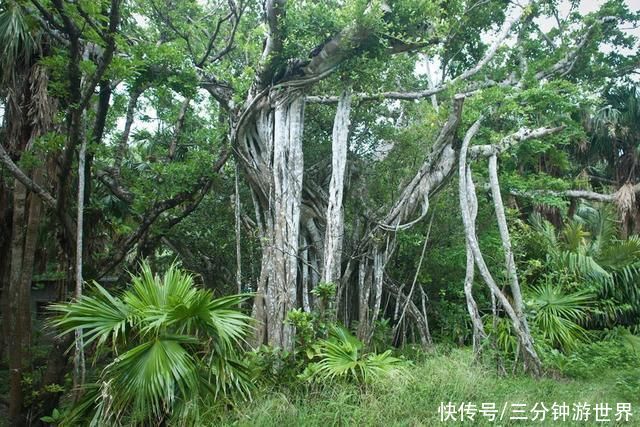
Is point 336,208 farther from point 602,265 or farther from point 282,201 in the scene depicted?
point 602,265

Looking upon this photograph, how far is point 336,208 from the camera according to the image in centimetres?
555

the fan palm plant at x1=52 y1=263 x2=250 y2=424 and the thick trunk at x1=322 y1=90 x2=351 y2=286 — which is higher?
the thick trunk at x1=322 y1=90 x2=351 y2=286

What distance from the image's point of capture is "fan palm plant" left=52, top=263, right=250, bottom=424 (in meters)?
3.54

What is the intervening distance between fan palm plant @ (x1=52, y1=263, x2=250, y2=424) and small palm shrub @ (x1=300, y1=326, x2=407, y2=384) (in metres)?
0.72

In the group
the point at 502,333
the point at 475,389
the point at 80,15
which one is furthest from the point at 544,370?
the point at 80,15

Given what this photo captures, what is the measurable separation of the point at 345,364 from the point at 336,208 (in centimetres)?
176

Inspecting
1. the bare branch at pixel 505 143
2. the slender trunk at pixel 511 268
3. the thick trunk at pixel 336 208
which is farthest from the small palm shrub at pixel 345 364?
the bare branch at pixel 505 143

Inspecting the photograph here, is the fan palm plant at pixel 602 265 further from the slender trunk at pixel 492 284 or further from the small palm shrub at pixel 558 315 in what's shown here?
the slender trunk at pixel 492 284

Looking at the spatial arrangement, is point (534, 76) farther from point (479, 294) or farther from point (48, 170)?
point (48, 170)

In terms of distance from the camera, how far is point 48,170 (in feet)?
18.6

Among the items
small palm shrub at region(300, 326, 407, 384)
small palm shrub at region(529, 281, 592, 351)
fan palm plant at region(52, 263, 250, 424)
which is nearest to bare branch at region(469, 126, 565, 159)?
small palm shrub at region(529, 281, 592, 351)

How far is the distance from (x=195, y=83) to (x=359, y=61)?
192 centimetres

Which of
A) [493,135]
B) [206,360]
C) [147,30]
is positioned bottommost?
[206,360]

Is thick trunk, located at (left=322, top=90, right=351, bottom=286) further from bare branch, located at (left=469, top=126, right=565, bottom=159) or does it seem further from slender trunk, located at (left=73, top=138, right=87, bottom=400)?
slender trunk, located at (left=73, top=138, right=87, bottom=400)
